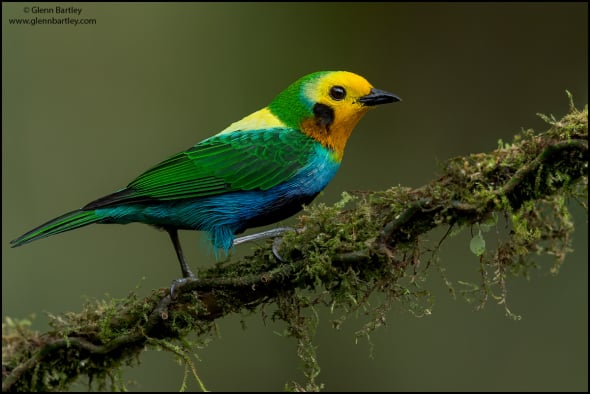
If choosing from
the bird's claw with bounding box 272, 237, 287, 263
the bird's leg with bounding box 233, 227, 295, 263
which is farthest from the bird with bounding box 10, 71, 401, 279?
the bird's claw with bounding box 272, 237, 287, 263

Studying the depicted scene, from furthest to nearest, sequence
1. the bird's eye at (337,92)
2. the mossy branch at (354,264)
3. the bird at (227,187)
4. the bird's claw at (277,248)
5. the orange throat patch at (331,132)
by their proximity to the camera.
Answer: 1. the bird's eye at (337,92)
2. the orange throat patch at (331,132)
3. the bird at (227,187)
4. the bird's claw at (277,248)
5. the mossy branch at (354,264)

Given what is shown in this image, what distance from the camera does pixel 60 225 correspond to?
377 centimetres

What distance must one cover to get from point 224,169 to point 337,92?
0.84m

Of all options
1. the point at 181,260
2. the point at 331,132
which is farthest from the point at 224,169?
the point at 331,132

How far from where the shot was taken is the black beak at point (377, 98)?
4273 mm

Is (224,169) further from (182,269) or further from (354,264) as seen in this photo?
(354,264)

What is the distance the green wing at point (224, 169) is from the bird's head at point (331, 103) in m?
0.16

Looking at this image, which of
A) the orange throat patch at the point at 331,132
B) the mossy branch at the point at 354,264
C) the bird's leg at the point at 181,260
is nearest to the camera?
the mossy branch at the point at 354,264

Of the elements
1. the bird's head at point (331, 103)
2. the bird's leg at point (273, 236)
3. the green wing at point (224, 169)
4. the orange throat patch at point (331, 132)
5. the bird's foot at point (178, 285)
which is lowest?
the bird's foot at point (178, 285)

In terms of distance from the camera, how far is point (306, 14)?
7680 millimetres

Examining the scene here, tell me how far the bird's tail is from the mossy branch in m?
0.59

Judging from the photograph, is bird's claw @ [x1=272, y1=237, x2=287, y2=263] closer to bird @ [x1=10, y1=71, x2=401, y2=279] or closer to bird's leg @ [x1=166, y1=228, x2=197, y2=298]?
bird's leg @ [x1=166, y1=228, x2=197, y2=298]

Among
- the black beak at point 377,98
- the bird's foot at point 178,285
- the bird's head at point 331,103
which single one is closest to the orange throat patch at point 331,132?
the bird's head at point 331,103

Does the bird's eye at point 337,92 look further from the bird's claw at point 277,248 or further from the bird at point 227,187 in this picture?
the bird's claw at point 277,248
